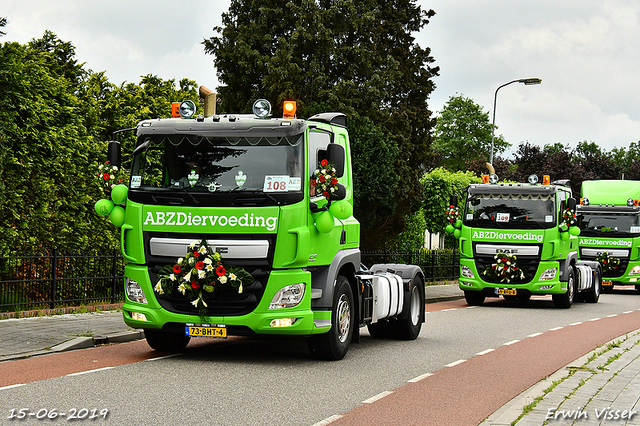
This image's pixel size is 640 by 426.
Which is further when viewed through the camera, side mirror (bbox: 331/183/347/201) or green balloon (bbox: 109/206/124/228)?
green balloon (bbox: 109/206/124/228)

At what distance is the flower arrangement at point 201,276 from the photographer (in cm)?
961

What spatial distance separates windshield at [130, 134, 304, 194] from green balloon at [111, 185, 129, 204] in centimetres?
18

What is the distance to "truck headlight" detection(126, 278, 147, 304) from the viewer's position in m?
10.1

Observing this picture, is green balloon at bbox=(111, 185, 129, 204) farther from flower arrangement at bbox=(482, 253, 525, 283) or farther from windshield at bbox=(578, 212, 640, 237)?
windshield at bbox=(578, 212, 640, 237)

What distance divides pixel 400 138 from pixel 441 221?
8.67m

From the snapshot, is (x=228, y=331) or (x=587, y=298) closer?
(x=228, y=331)

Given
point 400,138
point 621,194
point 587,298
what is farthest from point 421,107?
point 587,298

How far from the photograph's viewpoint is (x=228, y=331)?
32.3ft

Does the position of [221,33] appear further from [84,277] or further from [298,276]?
[298,276]

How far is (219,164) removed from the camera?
393 inches

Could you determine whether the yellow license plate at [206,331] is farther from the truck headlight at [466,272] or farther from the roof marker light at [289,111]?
the truck headlight at [466,272]

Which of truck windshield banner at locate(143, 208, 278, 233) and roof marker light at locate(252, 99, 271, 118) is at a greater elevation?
roof marker light at locate(252, 99, 271, 118)

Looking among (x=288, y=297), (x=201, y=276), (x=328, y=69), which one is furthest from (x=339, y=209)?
(x=328, y=69)

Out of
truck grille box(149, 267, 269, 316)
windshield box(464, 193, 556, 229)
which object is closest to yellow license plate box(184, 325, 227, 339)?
truck grille box(149, 267, 269, 316)
